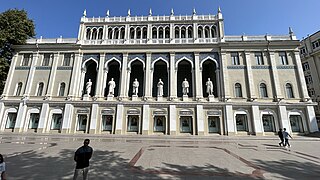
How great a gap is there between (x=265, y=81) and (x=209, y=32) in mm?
10534

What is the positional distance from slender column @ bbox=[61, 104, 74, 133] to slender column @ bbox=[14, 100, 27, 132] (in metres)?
5.76

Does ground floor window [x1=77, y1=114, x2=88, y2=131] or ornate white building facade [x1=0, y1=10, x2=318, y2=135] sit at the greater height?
ornate white building facade [x1=0, y1=10, x2=318, y2=135]

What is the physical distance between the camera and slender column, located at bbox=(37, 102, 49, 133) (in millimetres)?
20594

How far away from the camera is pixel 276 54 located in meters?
22.0

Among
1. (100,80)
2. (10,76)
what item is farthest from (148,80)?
(10,76)

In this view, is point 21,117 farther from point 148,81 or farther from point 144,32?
point 144,32

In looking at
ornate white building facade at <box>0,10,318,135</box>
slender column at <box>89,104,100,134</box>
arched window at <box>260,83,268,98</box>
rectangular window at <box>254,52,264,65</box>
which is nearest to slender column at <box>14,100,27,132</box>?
ornate white building facade at <box>0,10,318,135</box>

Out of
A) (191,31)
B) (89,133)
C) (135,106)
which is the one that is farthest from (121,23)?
(89,133)

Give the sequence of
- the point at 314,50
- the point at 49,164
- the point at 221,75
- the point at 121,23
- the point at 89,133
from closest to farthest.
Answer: the point at 49,164, the point at 89,133, the point at 221,75, the point at 121,23, the point at 314,50

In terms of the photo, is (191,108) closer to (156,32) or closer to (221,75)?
(221,75)

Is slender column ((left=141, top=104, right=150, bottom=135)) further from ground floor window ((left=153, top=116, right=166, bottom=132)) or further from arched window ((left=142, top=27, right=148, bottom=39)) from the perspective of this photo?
arched window ((left=142, top=27, right=148, bottom=39))

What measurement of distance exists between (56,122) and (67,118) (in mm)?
2162

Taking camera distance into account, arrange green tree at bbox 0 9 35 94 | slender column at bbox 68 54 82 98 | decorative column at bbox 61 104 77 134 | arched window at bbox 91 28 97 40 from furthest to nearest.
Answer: arched window at bbox 91 28 97 40
green tree at bbox 0 9 35 94
slender column at bbox 68 54 82 98
decorative column at bbox 61 104 77 134

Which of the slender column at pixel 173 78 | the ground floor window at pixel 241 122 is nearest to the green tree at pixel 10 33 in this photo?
the slender column at pixel 173 78
